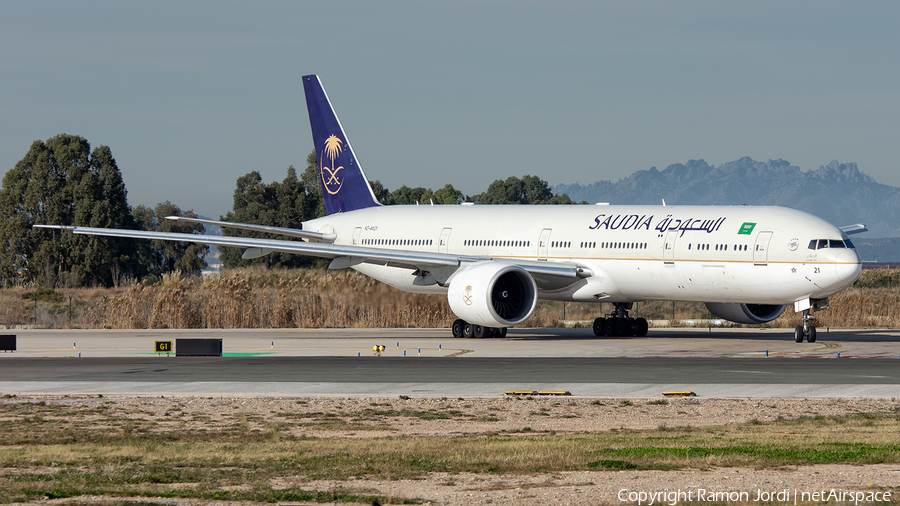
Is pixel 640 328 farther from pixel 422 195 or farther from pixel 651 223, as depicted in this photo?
pixel 422 195

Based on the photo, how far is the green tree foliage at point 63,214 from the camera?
7438cm

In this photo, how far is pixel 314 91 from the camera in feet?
152

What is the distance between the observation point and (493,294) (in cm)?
3391

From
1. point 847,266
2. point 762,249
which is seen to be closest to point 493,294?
point 762,249

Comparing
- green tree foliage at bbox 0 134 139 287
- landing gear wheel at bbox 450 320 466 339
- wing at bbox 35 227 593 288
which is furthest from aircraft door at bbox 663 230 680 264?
green tree foliage at bbox 0 134 139 287

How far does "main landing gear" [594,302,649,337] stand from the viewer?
3722 cm

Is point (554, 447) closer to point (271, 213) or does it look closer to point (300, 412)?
point (300, 412)

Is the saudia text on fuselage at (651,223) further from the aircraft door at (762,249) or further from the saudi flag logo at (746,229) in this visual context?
the aircraft door at (762,249)

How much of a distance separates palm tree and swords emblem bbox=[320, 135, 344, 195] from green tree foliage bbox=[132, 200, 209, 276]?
1042 inches

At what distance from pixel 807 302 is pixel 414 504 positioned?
23288 millimetres

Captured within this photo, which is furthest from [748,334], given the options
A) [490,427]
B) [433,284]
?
[490,427]

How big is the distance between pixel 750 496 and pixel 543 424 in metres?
5.86

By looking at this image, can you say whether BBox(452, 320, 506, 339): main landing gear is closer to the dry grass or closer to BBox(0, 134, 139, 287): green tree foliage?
the dry grass

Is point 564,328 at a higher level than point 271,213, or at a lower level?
lower
